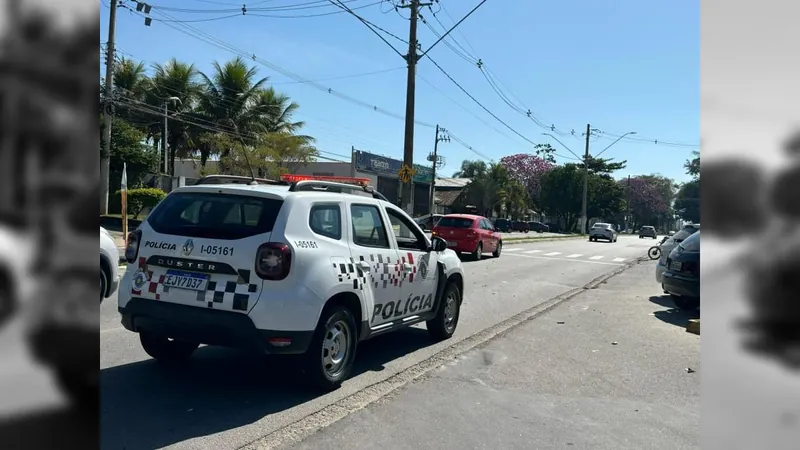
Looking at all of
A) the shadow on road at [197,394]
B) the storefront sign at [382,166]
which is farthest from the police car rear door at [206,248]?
the storefront sign at [382,166]

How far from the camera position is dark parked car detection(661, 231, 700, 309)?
9.27 metres

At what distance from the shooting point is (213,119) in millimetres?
37812

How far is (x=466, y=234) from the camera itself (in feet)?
66.1

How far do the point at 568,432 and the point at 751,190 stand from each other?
2807 millimetres

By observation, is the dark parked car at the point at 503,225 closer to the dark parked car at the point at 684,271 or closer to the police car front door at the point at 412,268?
the dark parked car at the point at 684,271

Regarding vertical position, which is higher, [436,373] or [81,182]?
[81,182]

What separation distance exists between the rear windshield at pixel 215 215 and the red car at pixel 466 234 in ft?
49.8

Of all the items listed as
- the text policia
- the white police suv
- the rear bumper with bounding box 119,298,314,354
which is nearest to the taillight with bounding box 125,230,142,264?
the white police suv

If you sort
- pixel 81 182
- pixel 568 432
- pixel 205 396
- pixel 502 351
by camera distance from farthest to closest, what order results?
1. pixel 502 351
2. pixel 205 396
3. pixel 568 432
4. pixel 81 182

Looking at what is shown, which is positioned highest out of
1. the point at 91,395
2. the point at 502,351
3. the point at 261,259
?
the point at 261,259

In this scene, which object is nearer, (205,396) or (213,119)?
(205,396)

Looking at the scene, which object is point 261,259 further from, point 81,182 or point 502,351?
point 502,351

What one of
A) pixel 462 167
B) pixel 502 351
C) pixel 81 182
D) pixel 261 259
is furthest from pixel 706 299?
pixel 462 167

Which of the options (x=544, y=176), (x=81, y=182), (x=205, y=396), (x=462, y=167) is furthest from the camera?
(x=462, y=167)
